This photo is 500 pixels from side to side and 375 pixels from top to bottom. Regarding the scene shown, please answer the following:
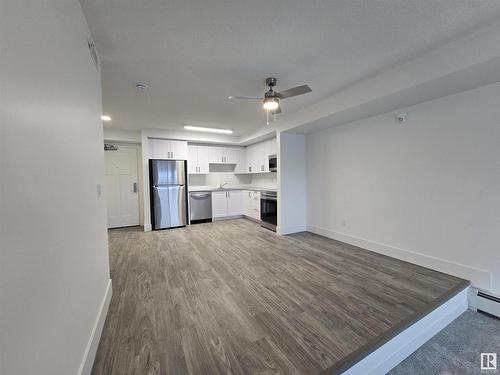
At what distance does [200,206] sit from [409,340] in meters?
4.89

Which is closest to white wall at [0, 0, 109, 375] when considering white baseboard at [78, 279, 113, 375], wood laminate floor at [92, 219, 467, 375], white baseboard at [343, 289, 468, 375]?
white baseboard at [78, 279, 113, 375]

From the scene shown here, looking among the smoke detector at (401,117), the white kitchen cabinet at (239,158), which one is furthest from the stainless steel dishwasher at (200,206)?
the smoke detector at (401,117)

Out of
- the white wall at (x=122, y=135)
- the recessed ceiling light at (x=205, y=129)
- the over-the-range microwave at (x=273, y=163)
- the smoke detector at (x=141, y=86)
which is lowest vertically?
Result: the over-the-range microwave at (x=273, y=163)

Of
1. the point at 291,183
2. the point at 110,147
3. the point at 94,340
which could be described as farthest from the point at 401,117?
the point at 110,147

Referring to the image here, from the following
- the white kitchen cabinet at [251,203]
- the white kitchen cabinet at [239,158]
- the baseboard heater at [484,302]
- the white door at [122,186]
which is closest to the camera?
the baseboard heater at [484,302]

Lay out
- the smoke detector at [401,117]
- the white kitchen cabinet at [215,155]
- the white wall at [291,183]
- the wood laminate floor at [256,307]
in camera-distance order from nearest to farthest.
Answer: the wood laminate floor at [256,307] < the smoke detector at [401,117] < the white wall at [291,183] < the white kitchen cabinet at [215,155]

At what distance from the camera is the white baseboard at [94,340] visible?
127 cm

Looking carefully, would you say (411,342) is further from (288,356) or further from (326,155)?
(326,155)

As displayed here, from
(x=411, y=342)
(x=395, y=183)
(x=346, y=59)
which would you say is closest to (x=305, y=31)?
(x=346, y=59)

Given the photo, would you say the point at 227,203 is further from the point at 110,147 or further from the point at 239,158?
the point at 110,147

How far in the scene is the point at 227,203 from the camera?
611cm

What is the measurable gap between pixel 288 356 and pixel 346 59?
9.13 feet

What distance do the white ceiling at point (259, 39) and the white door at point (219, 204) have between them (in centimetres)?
336

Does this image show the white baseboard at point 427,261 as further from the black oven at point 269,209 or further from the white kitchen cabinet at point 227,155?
the white kitchen cabinet at point 227,155
